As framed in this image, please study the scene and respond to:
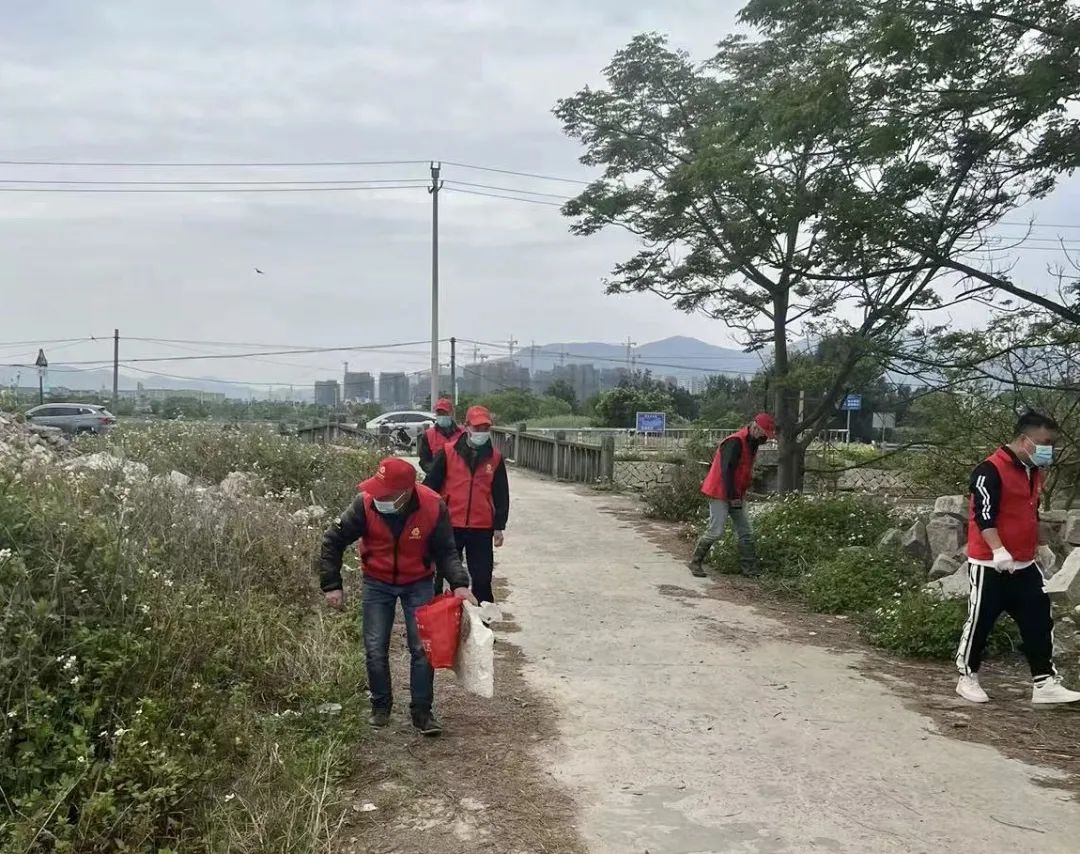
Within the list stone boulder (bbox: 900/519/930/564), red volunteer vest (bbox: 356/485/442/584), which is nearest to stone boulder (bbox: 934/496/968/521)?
stone boulder (bbox: 900/519/930/564)

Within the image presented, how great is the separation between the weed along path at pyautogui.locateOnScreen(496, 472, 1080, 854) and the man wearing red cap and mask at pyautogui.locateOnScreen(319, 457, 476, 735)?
75cm

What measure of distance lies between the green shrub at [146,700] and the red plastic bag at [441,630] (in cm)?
52

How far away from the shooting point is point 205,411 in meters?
18.7

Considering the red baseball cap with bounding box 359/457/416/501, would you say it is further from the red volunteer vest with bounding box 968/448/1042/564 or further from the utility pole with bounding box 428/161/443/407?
the utility pole with bounding box 428/161/443/407

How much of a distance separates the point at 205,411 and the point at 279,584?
43.9ft

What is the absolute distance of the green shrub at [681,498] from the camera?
1275 cm

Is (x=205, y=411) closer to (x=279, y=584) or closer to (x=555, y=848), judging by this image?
→ (x=279, y=584)

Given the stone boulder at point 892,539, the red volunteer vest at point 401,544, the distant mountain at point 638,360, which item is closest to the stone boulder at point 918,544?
the stone boulder at point 892,539

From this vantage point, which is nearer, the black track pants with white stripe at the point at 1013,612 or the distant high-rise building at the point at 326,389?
the black track pants with white stripe at the point at 1013,612

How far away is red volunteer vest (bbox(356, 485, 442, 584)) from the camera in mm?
4656

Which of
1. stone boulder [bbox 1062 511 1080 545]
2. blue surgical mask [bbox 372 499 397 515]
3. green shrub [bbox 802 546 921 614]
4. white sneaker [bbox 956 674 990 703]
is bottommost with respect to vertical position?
white sneaker [bbox 956 674 990 703]

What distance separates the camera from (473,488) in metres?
6.46

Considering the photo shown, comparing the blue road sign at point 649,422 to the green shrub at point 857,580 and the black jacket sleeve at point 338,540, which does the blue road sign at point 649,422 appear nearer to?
the green shrub at point 857,580

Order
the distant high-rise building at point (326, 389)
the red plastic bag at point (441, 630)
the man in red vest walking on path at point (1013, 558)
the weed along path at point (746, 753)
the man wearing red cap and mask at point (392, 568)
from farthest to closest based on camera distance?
the distant high-rise building at point (326, 389), the man in red vest walking on path at point (1013, 558), the man wearing red cap and mask at point (392, 568), the red plastic bag at point (441, 630), the weed along path at point (746, 753)
